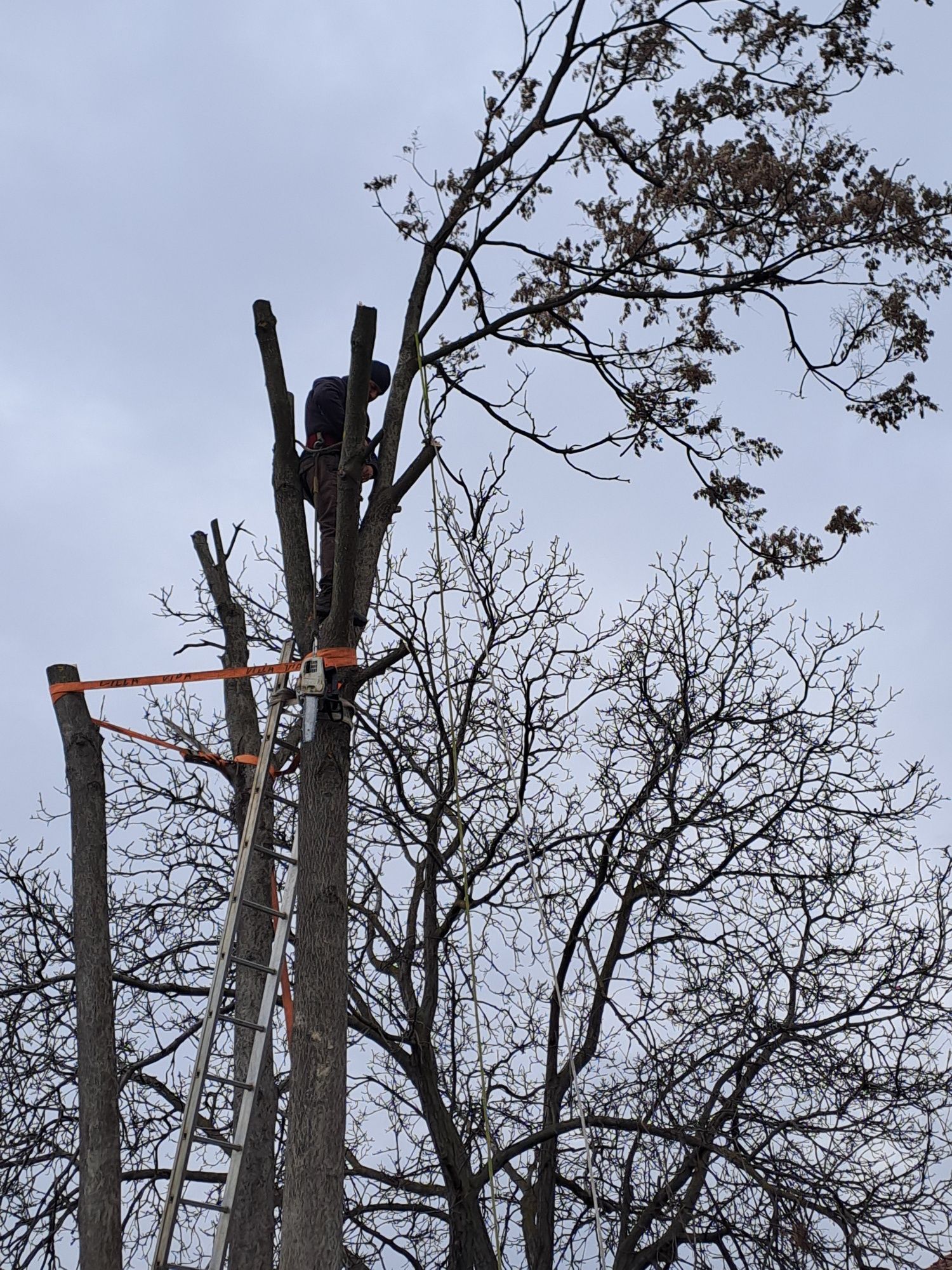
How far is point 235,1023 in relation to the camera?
19.7 feet

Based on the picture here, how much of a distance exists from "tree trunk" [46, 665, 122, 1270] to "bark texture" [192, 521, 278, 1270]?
98 centimetres

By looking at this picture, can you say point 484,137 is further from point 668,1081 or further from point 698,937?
point 668,1081

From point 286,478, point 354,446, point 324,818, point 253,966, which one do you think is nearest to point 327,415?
point 286,478

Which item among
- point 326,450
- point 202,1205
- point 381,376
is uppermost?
point 381,376

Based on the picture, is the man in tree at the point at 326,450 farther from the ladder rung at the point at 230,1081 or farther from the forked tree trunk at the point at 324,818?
the ladder rung at the point at 230,1081

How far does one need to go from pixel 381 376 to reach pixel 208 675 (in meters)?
1.74

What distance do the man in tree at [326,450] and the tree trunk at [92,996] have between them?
1.31 m

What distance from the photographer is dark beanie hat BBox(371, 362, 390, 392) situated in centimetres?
680

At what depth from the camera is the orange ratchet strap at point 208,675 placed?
5.82 metres

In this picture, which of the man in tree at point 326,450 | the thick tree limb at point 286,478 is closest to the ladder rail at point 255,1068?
the thick tree limb at point 286,478

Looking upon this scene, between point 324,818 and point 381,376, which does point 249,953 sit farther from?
point 381,376

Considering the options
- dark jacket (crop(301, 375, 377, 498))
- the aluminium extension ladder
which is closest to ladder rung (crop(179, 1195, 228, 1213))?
the aluminium extension ladder

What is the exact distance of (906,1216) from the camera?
7832 mm

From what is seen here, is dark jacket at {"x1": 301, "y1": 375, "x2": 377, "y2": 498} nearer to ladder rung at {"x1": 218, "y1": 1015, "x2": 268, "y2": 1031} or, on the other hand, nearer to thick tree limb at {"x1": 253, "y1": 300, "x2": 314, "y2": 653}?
thick tree limb at {"x1": 253, "y1": 300, "x2": 314, "y2": 653}
